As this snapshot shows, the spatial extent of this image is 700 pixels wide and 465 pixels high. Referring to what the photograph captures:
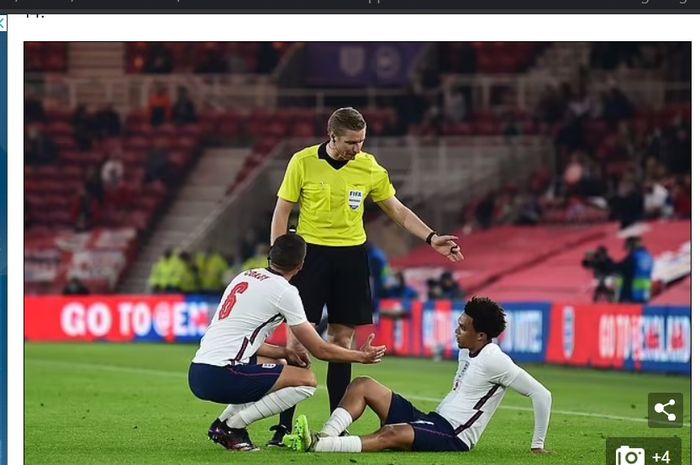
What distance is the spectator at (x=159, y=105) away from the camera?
2675cm

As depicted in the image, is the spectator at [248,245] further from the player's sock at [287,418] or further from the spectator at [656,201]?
the player's sock at [287,418]

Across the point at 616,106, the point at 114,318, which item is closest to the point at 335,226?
the point at 114,318

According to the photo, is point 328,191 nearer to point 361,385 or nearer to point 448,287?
point 361,385

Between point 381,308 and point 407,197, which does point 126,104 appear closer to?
point 407,197

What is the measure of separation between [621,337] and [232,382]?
365 inches

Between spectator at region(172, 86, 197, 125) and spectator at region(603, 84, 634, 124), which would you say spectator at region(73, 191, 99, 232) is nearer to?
spectator at region(172, 86, 197, 125)

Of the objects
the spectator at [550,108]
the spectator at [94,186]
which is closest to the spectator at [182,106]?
the spectator at [94,186]

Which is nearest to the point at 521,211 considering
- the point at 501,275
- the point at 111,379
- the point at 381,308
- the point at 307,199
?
the point at 501,275

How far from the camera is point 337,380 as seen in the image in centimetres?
794

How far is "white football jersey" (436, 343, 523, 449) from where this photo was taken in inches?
279

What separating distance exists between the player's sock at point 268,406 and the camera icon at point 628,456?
7.25 ft

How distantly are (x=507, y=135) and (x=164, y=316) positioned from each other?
6.41 m

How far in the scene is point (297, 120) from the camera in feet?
86.9

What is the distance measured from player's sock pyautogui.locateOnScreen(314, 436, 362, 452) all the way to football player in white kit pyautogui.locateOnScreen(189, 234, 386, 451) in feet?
1.19
